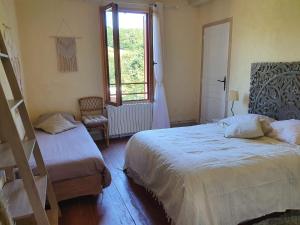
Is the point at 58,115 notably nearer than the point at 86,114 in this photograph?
Yes

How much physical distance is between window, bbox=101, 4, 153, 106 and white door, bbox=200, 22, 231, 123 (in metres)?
1.12

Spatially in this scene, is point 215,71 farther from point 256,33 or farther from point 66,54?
point 66,54

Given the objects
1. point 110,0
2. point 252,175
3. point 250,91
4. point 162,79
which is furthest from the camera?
point 162,79

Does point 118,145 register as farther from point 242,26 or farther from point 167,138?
point 242,26

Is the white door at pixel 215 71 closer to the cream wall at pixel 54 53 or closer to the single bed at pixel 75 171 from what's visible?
the cream wall at pixel 54 53

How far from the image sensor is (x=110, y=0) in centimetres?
415

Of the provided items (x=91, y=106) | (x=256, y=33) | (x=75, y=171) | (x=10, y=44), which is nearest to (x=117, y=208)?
(x=75, y=171)

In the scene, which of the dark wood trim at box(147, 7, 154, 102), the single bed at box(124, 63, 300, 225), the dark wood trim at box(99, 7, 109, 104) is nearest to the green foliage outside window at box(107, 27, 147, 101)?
the dark wood trim at box(147, 7, 154, 102)

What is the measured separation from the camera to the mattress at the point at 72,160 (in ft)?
7.68

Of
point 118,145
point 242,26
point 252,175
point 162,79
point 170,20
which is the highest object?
point 170,20

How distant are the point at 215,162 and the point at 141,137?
107 centimetres

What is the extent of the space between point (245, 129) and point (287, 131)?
43 centimetres

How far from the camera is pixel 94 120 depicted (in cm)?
404

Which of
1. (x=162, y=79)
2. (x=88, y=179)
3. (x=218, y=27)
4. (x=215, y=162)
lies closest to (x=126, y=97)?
(x=162, y=79)
